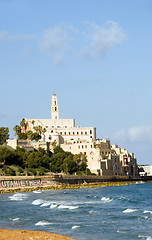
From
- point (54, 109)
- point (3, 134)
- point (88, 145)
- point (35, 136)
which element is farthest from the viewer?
point (54, 109)

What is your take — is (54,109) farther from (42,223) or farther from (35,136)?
(42,223)

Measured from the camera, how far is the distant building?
543 ft

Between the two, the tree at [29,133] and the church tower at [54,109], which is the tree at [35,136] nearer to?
the tree at [29,133]

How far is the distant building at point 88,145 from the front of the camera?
16538 cm

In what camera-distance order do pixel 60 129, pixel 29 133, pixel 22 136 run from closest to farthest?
1. pixel 22 136
2. pixel 29 133
3. pixel 60 129

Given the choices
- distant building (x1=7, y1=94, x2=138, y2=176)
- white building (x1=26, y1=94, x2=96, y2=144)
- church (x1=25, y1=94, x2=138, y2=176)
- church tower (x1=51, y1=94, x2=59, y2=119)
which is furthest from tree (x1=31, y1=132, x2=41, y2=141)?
church tower (x1=51, y1=94, x2=59, y2=119)

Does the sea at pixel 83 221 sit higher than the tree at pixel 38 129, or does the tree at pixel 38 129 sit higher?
the tree at pixel 38 129

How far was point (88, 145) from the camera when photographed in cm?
17025

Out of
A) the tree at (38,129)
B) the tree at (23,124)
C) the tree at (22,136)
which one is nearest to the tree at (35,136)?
the tree at (22,136)

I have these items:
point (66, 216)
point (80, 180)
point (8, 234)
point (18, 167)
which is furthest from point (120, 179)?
point (8, 234)

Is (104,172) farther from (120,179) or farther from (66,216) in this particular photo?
(66,216)

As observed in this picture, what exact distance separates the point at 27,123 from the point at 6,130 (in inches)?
839

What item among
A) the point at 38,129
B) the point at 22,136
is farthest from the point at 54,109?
the point at 22,136

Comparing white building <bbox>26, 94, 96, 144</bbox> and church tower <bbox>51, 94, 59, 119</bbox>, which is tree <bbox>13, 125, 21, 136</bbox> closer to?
white building <bbox>26, 94, 96, 144</bbox>
